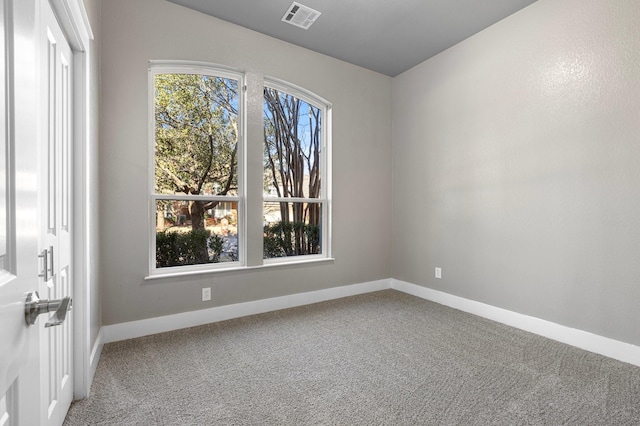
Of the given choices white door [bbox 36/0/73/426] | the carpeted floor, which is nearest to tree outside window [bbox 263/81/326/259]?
the carpeted floor

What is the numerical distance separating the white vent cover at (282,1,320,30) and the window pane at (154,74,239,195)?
814 mm

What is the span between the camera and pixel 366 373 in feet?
7.00

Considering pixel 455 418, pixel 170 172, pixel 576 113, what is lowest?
pixel 455 418

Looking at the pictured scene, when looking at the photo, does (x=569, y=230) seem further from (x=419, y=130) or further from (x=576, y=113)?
(x=419, y=130)

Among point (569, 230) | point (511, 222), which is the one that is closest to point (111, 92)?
point (511, 222)

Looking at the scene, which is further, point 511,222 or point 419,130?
point 419,130

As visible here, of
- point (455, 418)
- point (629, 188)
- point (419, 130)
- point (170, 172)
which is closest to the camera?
point (455, 418)

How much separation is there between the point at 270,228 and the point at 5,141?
2.94 metres

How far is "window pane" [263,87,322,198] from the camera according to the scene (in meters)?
3.50

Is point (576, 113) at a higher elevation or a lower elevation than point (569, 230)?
higher

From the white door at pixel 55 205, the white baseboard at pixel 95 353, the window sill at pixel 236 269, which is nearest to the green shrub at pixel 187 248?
the window sill at pixel 236 269

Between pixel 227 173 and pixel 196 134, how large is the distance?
464 mm

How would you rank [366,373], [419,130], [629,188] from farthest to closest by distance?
[419,130], [629,188], [366,373]

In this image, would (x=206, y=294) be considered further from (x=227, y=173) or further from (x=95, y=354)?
(x=227, y=173)
